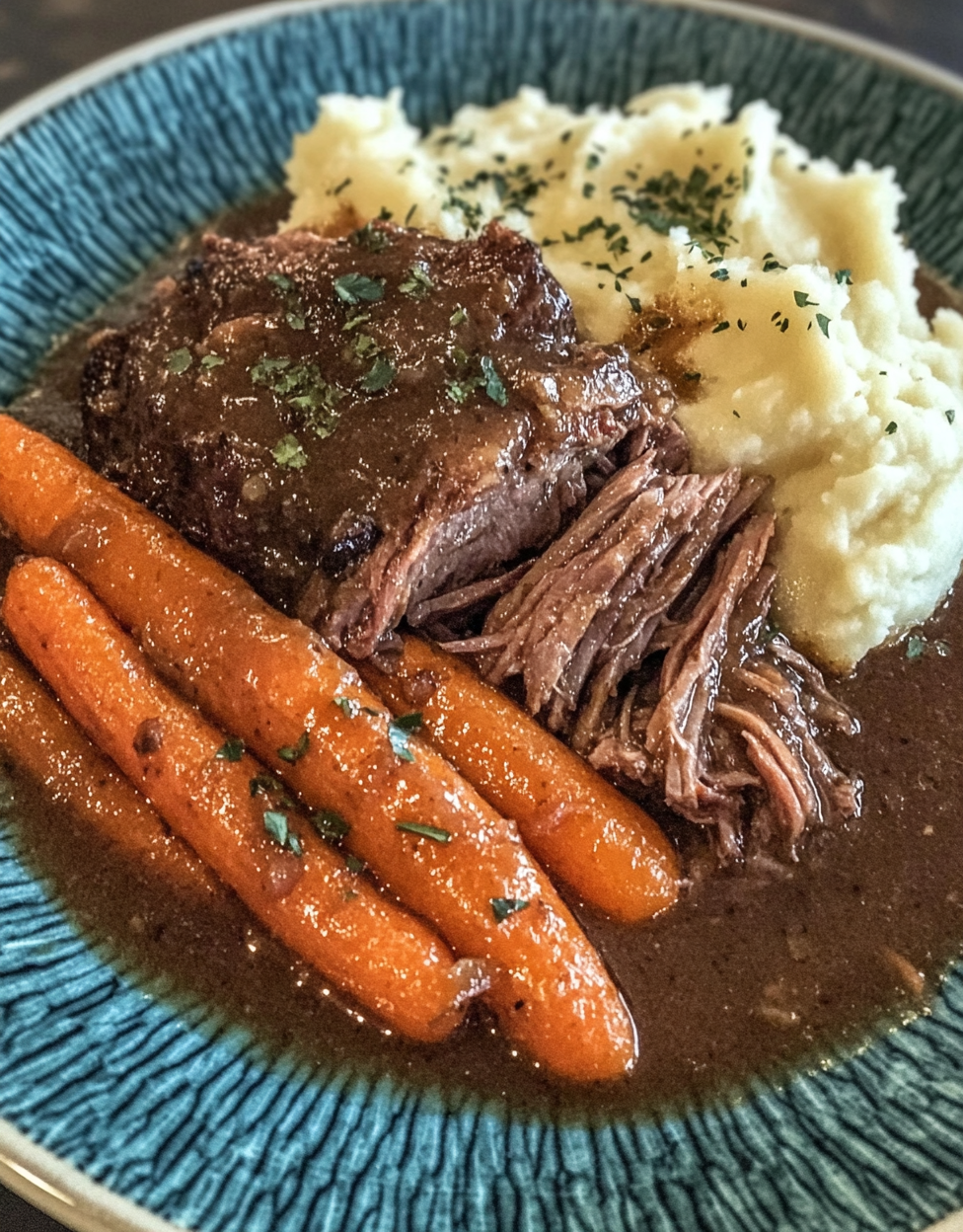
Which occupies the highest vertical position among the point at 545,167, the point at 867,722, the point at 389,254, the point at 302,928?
the point at 545,167

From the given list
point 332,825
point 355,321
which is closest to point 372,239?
point 355,321

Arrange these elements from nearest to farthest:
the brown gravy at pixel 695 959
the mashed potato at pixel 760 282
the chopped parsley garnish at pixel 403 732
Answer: the brown gravy at pixel 695 959 → the chopped parsley garnish at pixel 403 732 → the mashed potato at pixel 760 282

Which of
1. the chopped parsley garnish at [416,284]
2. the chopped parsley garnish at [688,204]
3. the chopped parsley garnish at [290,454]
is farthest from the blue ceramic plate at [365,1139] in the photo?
the chopped parsley garnish at [688,204]

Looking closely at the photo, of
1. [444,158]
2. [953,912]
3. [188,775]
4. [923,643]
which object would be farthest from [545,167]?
[953,912]

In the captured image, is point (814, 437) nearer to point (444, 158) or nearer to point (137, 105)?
point (444, 158)

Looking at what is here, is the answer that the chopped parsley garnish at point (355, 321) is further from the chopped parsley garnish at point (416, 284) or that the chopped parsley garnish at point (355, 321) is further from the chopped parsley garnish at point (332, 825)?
the chopped parsley garnish at point (332, 825)

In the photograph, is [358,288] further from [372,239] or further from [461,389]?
[461,389]
